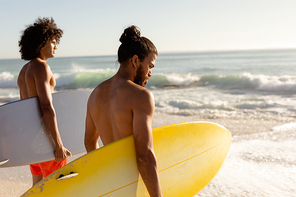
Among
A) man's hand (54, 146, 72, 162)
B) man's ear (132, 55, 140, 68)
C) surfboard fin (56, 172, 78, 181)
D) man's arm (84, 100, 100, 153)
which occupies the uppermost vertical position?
man's ear (132, 55, 140, 68)

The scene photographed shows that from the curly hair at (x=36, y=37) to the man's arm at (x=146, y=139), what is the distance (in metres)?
1.29

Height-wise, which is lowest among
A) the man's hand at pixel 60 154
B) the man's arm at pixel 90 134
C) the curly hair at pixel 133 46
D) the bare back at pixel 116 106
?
the man's hand at pixel 60 154

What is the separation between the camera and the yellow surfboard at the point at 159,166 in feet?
4.34

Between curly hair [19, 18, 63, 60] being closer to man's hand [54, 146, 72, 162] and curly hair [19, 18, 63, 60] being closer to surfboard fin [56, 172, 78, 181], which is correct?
man's hand [54, 146, 72, 162]

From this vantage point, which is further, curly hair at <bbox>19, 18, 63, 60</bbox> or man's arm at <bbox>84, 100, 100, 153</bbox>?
curly hair at <bbox>19, 18, 63, 60</bbox>

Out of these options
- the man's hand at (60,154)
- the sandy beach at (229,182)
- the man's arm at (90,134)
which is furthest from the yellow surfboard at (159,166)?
the man's hand at (60,154)

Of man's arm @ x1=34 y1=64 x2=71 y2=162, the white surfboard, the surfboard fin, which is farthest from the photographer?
the white surfboard

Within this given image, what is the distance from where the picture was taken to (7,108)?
7.49 feet

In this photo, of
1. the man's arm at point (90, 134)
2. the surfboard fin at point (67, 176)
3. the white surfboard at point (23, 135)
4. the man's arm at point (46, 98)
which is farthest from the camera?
the white surfboard at point (23, 135)

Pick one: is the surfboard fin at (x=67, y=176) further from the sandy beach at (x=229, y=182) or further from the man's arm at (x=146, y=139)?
→ the sandy beach at (x=229, y=182)

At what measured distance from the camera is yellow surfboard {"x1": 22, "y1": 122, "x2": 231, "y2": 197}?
1.32 m

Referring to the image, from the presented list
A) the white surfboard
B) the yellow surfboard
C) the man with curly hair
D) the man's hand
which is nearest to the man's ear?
the yellow surfboard

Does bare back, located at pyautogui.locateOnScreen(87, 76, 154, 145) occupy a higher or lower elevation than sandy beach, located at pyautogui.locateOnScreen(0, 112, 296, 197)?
higher

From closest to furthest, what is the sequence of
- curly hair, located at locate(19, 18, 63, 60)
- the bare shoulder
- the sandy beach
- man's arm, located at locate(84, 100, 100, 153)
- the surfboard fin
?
the bare shoulder
the surfboard fin
man's arm, located at locate(84, 100, 100, 153)
curly hair, located at locate(19, 18, 63, 60)
the sandy beach
